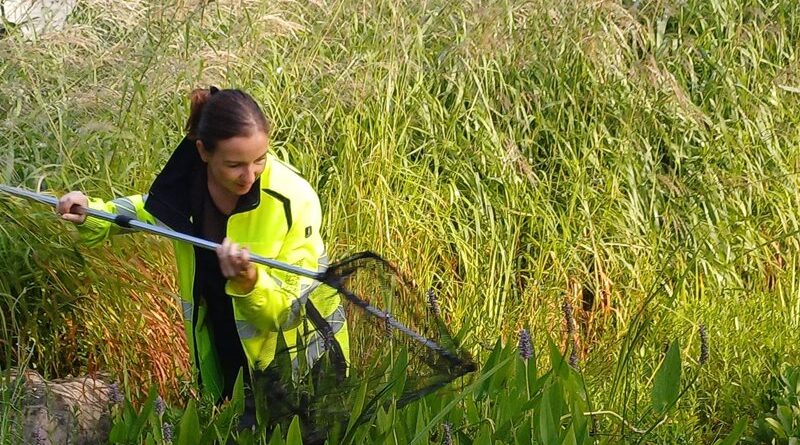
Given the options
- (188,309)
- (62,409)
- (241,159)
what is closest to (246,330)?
(188,309)

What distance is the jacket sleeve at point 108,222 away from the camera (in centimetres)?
357

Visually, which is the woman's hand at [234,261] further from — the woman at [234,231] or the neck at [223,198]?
the neck at [223,198]

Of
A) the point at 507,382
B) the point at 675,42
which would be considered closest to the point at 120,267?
the point at 507,382

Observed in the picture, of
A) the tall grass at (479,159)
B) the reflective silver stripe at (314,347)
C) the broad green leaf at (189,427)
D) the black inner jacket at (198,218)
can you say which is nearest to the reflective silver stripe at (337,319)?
the reflective silver stripe at (314,347)

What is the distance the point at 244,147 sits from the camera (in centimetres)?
328

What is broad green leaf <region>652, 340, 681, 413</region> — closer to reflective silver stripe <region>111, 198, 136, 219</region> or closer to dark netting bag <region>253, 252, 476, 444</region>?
dark netting bag <region>253, 252, 476, 444</region>

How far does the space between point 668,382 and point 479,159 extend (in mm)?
2164

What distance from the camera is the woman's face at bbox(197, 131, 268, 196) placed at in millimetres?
3279

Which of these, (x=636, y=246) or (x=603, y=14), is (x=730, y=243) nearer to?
(x=636, y=246)

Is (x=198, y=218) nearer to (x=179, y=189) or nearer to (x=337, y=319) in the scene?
(x=179, y=189)

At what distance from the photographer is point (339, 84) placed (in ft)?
17.0

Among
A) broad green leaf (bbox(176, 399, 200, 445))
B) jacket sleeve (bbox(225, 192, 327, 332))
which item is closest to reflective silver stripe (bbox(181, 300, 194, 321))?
jacket sleeve (bbox(225, 192, 327, 332))

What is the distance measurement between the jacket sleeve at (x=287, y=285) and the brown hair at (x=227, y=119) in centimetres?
27

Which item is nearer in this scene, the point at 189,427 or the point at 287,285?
the point at 189,427
